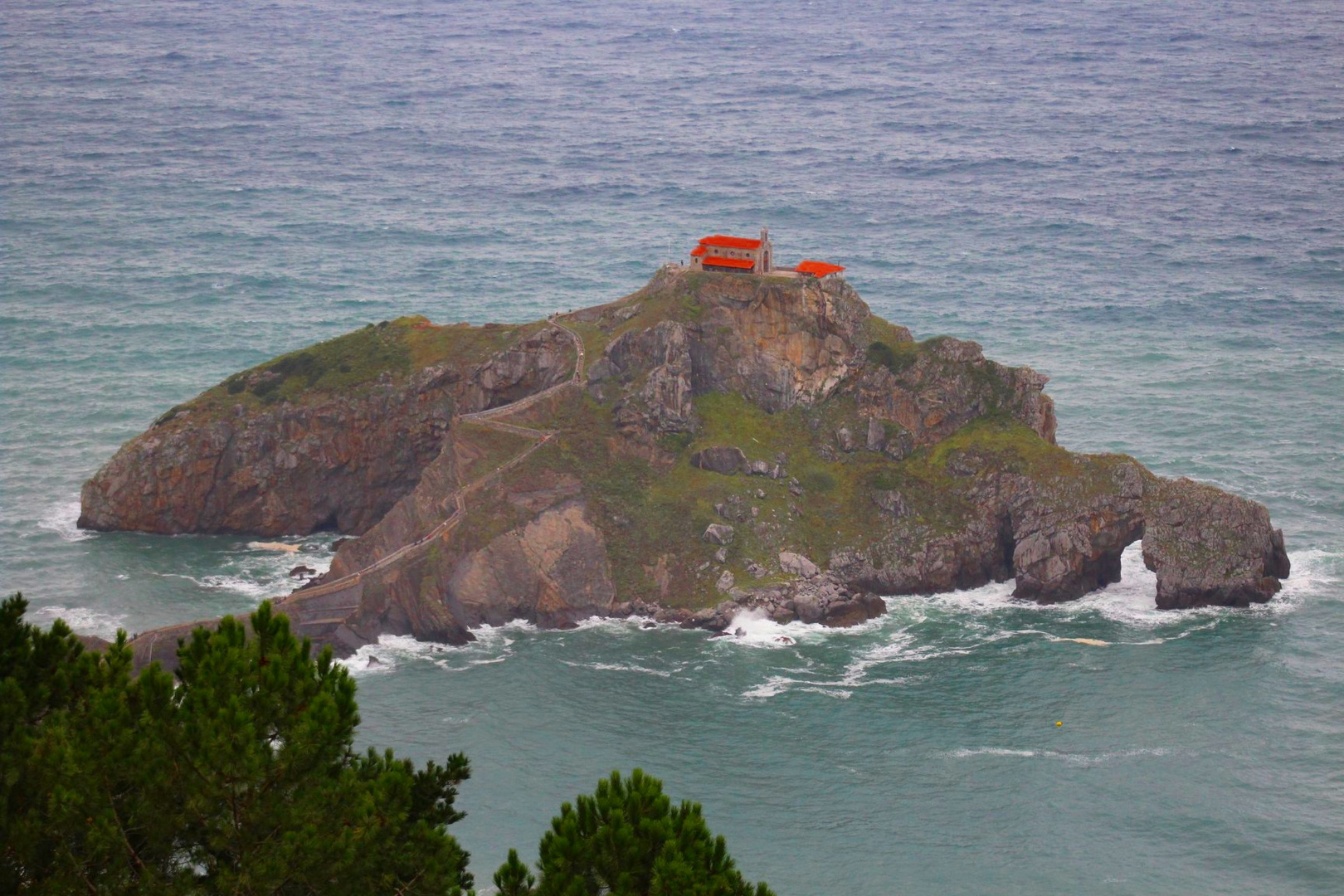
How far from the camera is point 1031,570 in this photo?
502ft

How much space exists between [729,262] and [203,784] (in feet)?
367

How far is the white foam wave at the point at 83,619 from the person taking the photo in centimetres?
14775

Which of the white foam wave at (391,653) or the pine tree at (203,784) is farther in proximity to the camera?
the white foam wave at (391,653)

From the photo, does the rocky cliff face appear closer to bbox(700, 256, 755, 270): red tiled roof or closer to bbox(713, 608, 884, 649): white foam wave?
bbox(700, 256, 755, 270): red tiled roof

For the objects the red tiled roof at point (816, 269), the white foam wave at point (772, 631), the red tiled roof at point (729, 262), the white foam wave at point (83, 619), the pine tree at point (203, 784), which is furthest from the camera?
the red tiled roof at point (729, 262)

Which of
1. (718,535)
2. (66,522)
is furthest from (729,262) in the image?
(66,522)

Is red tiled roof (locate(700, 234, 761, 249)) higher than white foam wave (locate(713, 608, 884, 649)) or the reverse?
higher

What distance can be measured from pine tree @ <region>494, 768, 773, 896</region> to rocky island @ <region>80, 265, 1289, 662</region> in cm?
8335

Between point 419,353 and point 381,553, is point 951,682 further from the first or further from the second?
point 419,353

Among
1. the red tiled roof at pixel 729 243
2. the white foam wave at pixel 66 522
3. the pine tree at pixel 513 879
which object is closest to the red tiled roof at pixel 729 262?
the red tiled roof at pixel 729 243

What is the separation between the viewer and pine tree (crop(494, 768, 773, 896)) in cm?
6181

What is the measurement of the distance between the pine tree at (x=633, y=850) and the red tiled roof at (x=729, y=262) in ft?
355

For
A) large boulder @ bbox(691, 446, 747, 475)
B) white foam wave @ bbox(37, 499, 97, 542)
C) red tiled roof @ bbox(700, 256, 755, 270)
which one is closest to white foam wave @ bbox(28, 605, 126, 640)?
white foam wave @ bbox(37, 499, 97, 542)

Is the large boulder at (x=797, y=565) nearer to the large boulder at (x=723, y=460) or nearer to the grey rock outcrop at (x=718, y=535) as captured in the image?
the grey rock outcrop at (x=718, y=535)
